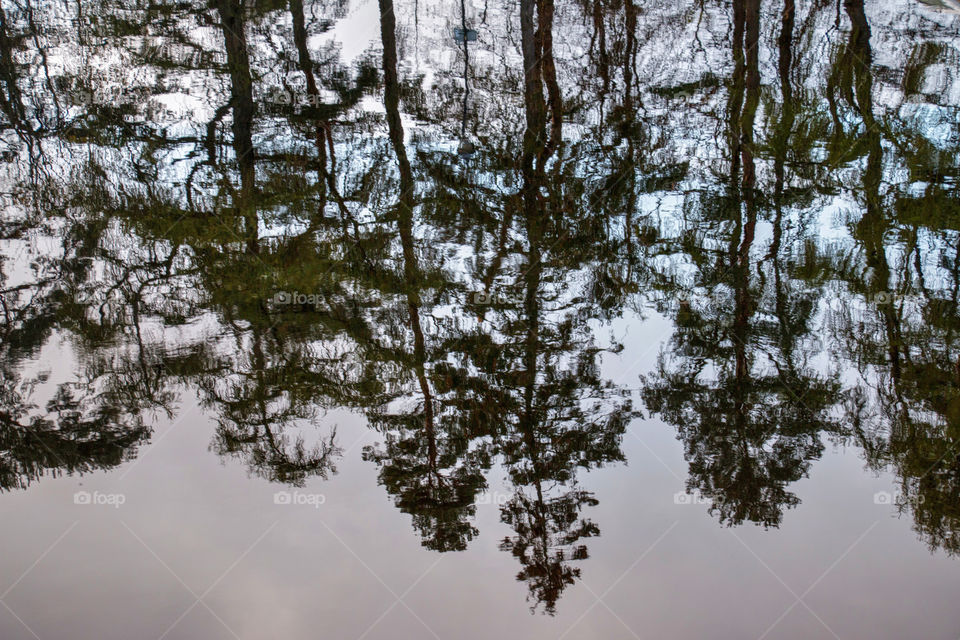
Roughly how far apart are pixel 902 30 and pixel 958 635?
24.7ft

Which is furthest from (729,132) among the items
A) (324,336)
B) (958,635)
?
(958,635)

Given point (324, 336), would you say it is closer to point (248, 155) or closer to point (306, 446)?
point (306, 446)

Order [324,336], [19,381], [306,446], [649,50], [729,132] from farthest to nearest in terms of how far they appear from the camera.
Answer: [649,50]
[729,132]
[324,336]
[19,381]
[306,446]

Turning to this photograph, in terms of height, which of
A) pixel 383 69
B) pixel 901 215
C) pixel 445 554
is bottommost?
pixel 445 554

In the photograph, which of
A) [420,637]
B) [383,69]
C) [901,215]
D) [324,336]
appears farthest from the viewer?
[383,69]

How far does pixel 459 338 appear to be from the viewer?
379 centimetres

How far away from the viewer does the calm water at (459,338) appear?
2676mm

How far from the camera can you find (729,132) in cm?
608

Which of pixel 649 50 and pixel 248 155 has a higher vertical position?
pixel 649 50

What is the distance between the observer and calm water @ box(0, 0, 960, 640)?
2.68 m

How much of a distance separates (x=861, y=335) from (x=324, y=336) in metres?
2.64

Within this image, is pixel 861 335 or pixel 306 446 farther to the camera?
pixel 861 335

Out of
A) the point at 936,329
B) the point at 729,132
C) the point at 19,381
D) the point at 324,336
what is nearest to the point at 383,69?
the point at 729,132

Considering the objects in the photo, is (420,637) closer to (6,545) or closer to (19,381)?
(6,545)
